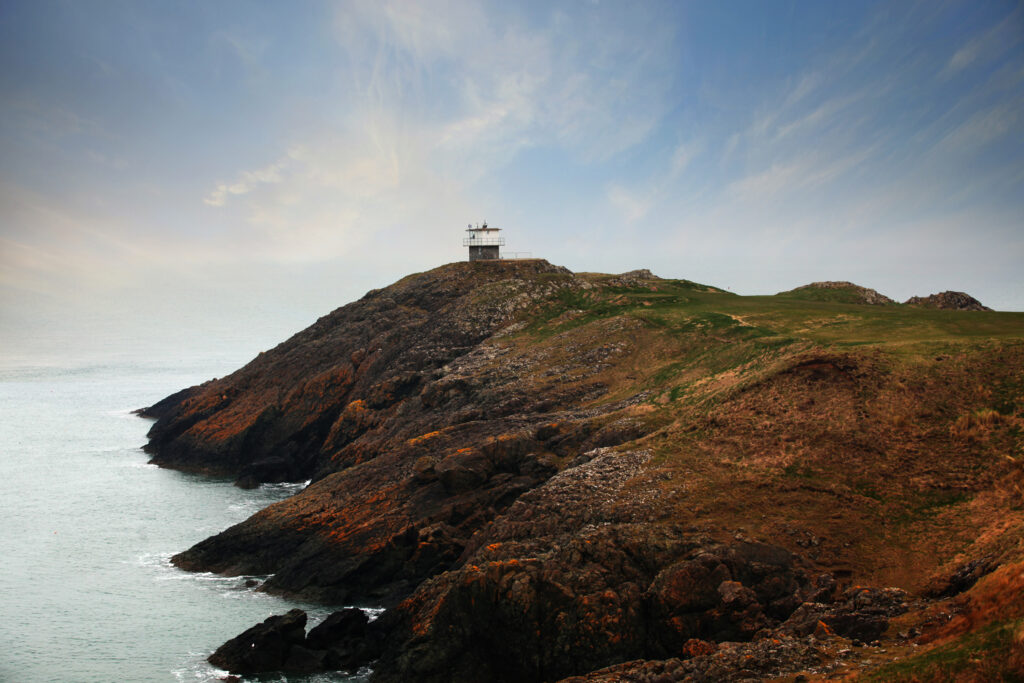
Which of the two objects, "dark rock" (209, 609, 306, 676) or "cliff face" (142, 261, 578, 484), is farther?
"cliff face" (142, 261, 578, 484)

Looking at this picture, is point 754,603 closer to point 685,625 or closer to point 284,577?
point 685,625

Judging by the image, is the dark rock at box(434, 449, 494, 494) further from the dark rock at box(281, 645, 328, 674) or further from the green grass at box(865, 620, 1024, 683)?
the green grass at box(865, 620, 1024, 683)

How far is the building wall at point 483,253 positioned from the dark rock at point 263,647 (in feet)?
195

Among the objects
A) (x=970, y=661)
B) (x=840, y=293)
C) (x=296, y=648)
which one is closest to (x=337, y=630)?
(x=296, y=648)

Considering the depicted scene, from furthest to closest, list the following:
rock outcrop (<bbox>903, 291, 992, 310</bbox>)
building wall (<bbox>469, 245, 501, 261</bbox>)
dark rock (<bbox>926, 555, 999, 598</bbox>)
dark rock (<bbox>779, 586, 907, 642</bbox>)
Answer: building wall (<bbox>469, 245, 501, 261</bbox>) < rock outcrop (<bbox>903, 291, 992, 310</bbox>) < dark rock (<bbox>926, 555, 999, 598</bbox>) < dark rock (<bbox>779, 586, 907, 642</bbox>)

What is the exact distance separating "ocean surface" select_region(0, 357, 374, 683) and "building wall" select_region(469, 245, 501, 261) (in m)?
37.3

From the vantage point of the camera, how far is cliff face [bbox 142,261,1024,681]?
66.4ft

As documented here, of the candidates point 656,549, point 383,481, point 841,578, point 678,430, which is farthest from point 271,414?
point 841,578

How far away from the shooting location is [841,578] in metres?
21.0

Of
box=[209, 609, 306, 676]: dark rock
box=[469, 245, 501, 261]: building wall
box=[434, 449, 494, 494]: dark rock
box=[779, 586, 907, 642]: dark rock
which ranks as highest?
box=[469, 245, 501, 261]: building wall

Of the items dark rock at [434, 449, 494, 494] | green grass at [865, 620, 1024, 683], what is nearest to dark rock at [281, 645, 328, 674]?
dark rock at [434, 449, 494, 494]

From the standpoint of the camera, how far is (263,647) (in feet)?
84.4

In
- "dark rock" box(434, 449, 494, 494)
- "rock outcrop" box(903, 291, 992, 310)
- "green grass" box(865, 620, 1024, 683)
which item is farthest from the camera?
"rock outcrop" box(903, 291, 992, 310)

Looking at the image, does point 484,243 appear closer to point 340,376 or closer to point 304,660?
point 340,376
